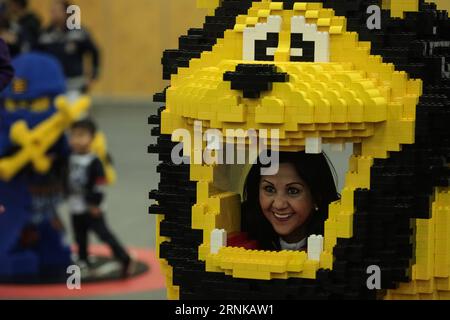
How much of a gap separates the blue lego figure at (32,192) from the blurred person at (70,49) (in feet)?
7.73

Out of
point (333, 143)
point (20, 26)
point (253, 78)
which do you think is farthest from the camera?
point (20, 26)

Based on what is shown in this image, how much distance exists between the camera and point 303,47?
427cm

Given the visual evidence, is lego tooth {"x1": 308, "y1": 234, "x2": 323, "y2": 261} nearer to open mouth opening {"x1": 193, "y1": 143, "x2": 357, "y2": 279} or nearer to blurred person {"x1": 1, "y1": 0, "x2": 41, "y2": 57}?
open mouth opening {"x1": 193, "y1": 143, "x2": 357, "y2": 279}

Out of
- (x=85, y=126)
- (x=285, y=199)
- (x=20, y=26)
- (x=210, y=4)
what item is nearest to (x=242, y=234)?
(x=285, y=199)

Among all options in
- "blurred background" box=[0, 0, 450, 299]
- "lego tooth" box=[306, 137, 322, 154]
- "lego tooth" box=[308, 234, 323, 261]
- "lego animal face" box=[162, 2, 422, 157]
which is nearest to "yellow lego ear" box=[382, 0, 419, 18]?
"lego animal face" box=[162, 2, 422, 157]

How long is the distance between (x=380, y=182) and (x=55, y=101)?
15.5 feet

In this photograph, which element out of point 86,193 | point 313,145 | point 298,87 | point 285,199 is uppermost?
point 298,87

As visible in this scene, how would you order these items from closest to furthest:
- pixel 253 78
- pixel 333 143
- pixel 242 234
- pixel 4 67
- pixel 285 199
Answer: pixel 253 78 → pixel 333 143 → pixel 285 199 → pixel 242 234 → pixel 4 67

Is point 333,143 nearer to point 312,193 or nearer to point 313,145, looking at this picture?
point 313,145

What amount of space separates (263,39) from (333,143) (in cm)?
47
